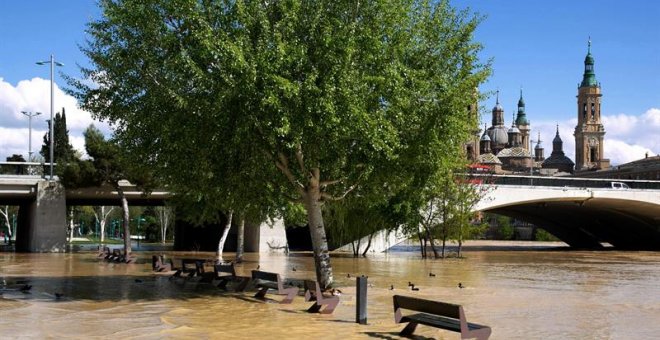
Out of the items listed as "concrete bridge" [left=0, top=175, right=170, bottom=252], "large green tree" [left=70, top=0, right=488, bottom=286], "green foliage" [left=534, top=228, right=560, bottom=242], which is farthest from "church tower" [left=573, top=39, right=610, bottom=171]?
"large green tree" [left=70, top=0, right=488, bottom=286]

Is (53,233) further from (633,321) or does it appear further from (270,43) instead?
(633,321)

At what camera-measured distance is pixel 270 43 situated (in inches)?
733

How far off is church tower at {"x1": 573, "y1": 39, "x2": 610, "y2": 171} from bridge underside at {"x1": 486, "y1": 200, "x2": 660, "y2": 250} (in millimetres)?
90985

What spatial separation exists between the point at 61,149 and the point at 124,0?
161ft

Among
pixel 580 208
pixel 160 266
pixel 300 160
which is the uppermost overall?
pixel 300 160

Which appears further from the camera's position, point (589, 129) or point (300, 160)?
point (589, 129)

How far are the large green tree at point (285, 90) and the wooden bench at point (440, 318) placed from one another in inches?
220

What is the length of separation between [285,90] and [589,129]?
6830 inches

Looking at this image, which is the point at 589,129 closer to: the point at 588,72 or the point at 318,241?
the point at 588,72

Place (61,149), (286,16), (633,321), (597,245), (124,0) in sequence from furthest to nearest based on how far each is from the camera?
A: (597,245), (61,149), (124,0), (286,16), (633,321)

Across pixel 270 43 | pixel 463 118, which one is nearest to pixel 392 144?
pixel 463 118

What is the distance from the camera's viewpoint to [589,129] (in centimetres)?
17875

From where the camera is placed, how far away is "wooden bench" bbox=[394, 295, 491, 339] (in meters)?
12.2

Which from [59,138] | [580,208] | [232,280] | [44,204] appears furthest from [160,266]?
[580,208]
